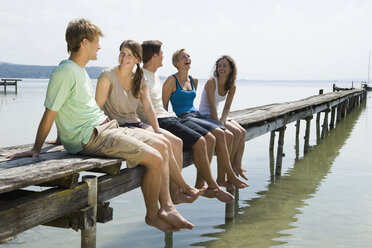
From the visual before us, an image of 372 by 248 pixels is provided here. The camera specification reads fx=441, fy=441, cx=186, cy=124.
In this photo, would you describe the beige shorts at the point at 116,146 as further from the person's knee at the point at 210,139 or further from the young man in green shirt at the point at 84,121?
the person's knee at the point at 210,139

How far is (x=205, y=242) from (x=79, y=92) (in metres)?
3.02

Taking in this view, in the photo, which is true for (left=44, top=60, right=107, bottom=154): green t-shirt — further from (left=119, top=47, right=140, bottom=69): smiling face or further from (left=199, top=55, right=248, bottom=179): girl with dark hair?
(left=199, top=55, right=248, bottom=179): girl with dark hair

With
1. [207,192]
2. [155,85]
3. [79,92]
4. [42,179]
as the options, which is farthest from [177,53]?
[42,179]

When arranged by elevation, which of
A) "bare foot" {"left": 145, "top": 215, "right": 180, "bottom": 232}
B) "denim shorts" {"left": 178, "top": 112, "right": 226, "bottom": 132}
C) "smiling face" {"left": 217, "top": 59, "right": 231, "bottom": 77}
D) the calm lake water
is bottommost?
the calm lake water

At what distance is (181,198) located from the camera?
4348 mm

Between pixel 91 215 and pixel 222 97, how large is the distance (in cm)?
340

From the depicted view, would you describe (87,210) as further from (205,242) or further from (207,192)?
(205,242)

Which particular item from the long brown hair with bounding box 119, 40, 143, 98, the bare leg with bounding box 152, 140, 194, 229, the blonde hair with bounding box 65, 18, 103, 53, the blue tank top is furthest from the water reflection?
the blonde hair with bounding box 65, 18, 103, 53

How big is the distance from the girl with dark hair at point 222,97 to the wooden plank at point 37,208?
10.2ft

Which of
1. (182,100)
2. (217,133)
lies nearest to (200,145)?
(217,133)

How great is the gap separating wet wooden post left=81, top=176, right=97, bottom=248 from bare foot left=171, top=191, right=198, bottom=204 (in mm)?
1123

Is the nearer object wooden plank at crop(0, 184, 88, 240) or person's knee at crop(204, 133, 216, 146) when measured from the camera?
wooden plank at crop(0, 184, 88, 240)

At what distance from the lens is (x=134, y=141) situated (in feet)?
11.9

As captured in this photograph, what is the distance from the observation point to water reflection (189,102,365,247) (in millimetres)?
5895
